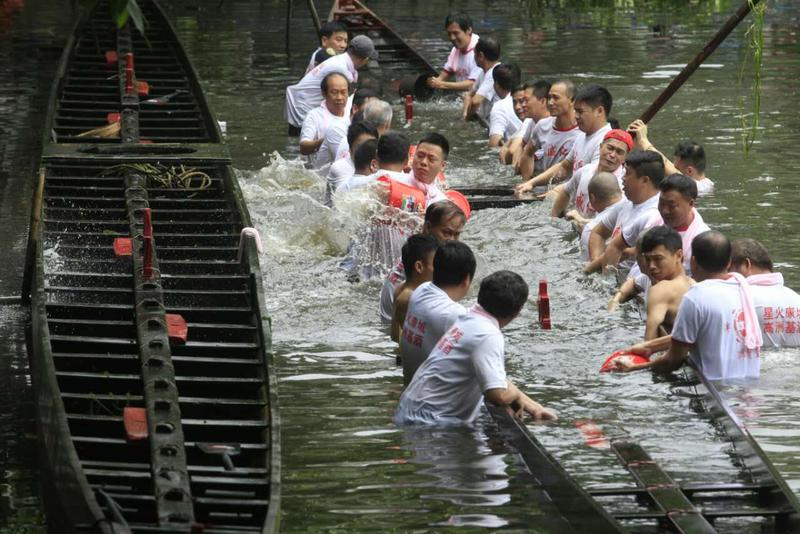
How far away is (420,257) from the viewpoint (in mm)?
9828

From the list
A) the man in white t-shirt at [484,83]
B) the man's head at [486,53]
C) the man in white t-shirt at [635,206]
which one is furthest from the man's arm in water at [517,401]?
the man's head at [486,53]

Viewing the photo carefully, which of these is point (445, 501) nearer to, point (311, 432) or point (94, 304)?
point (311, 432)

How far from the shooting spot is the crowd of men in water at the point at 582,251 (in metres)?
8.88

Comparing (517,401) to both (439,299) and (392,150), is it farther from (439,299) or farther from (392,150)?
(392,150)

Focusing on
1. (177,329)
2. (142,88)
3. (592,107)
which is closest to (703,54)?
(592,107)

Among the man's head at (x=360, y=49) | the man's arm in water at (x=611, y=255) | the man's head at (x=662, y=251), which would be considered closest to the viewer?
the man's head at (x=662, y=251)

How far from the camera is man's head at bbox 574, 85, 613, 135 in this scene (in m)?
13.9

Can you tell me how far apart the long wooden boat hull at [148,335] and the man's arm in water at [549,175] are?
9.78 feet

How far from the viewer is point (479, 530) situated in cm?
802

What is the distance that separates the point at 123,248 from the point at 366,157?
90.5 inches

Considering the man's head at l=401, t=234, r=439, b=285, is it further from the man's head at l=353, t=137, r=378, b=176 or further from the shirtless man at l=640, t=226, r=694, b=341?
the man's head at l=353, t=137, r=378, b=176

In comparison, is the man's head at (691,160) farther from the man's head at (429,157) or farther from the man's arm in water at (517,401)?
Result: the man's arm in water at (517,401)

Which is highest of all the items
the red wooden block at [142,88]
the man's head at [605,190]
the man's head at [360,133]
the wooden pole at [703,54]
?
the wooden pole at [703,54]

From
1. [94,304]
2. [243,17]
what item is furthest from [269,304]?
[243,17]
